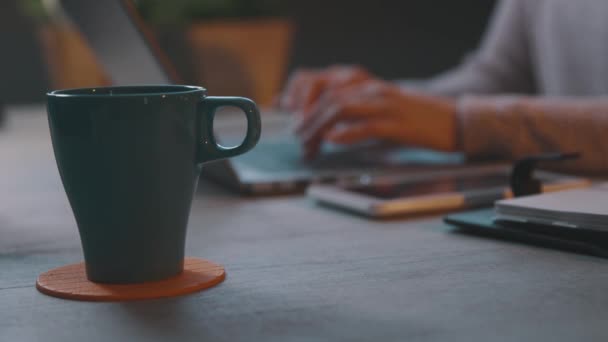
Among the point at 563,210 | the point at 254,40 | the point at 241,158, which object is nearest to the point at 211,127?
the point at 563,210

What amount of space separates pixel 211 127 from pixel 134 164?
62 mm

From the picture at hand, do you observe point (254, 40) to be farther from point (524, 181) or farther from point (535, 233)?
point (535, 233)

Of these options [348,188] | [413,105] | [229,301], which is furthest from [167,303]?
[413,105]

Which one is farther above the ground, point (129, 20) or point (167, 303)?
point (129, 20)

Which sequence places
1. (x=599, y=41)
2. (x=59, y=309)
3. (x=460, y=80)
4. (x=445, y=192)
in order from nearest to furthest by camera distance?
(x=59, y=309) < (x=445, y=192) < (x=599, y=41) < (x=460, y=80)

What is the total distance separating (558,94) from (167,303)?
1254mm

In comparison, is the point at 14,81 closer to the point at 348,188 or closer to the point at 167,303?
the point at 348,188

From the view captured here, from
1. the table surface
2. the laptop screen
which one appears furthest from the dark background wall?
the table surface

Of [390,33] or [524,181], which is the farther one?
[390,33]

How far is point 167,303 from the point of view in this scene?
0.48 metres

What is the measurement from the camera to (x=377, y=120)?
1048 mm

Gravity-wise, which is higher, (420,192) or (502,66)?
(502,66)

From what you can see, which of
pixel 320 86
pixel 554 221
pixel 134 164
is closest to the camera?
A: pixel 134 164

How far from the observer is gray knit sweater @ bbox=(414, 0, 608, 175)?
1054 millimetres
